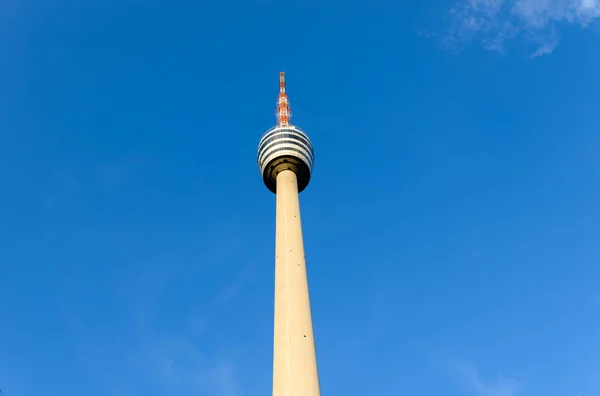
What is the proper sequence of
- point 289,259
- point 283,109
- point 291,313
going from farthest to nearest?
point 283,109 → point 289,259 → point 291,313

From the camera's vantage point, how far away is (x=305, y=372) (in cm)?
5981

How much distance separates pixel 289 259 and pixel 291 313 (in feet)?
24.7

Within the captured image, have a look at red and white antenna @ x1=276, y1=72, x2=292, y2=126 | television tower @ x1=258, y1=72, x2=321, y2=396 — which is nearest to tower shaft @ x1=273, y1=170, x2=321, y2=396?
television tower @ x1=258, y1=72, x2=321, y2=396

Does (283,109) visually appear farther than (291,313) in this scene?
Yes

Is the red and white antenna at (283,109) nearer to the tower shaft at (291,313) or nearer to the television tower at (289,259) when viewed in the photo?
the television tower at (289,259)

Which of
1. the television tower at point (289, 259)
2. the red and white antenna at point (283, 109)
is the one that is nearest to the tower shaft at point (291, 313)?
the television tower at point (289, 259)

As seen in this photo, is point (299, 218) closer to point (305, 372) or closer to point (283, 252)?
point (283, 252)

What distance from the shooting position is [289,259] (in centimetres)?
7075

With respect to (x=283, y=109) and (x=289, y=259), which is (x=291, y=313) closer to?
(x=289, y=259)

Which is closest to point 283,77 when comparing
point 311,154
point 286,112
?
point 286,112

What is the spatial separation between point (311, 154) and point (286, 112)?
9.61 m

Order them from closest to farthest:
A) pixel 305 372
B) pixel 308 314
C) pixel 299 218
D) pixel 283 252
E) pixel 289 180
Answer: pixel 305 372, pixel 308 314, pixel 283 252, pixel 299 218, pixel 289 180

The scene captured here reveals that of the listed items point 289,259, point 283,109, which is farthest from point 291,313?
point 283,109

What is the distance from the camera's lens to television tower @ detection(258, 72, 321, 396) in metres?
60.1
